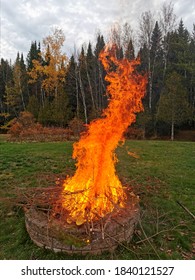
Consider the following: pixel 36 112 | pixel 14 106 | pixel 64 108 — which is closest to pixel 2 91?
pixel 14 106

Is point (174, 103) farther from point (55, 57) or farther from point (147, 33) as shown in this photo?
point (55, 57)

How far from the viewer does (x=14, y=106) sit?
3806cm

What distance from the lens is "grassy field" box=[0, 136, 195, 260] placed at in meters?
4.02

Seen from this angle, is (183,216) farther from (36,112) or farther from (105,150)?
(36,112)

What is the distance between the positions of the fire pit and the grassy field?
12cm

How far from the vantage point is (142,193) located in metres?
6.47

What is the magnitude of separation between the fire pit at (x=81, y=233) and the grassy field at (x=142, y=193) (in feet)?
0.38

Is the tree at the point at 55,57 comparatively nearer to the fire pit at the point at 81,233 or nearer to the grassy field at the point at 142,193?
the grassy field at the point at 142,193

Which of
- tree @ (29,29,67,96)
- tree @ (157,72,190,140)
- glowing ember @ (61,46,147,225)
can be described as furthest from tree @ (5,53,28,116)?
glowing ember @ (61,46,147,225)

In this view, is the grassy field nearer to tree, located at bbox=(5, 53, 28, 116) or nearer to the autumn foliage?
the autumn foliage

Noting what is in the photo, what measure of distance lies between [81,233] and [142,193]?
300cm

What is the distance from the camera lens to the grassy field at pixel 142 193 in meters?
4.02

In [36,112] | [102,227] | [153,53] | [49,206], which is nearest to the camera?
[102,227]

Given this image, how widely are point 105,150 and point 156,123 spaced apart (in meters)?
20.8
